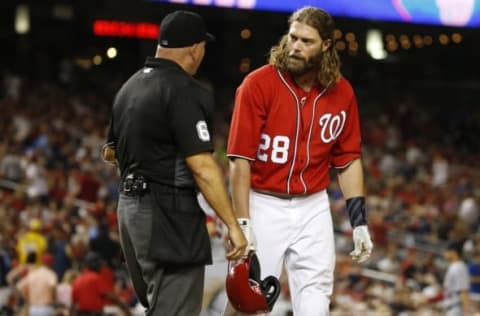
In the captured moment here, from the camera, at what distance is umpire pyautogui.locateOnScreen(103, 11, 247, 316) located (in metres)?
4.27

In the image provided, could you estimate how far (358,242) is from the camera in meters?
5.12

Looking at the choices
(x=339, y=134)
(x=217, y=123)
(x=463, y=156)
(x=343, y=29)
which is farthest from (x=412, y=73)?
(x=339, y=134)

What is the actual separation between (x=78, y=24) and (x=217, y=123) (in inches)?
196

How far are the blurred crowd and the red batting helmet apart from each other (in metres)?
3.05

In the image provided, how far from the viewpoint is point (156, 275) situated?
14.4 ft

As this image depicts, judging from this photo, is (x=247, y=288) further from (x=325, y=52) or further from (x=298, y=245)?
(x=325, y=52)

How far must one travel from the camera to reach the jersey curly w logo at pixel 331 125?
5.12 meters

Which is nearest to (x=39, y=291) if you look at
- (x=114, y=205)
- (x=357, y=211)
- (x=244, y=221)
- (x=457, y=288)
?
(x=457, y=288)

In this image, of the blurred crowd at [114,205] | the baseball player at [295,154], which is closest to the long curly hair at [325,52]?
the baseball player at [295,154]

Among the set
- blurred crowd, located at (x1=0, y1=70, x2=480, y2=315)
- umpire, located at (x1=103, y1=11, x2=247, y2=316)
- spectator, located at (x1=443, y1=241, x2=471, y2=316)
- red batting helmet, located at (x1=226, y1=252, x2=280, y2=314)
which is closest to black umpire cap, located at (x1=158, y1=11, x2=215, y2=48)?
umpire, located at (x1=103, y1=11, x2=247, y2=316)

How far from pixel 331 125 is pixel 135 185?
3.73 ft

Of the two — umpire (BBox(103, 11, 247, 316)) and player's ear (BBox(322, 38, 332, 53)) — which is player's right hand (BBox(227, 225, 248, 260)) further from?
player's ear (BBox(322, 38, 332, 53))

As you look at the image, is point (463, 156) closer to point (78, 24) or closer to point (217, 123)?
point (217, 123)

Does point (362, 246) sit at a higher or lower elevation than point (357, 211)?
lower
